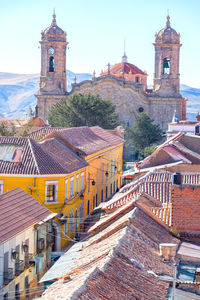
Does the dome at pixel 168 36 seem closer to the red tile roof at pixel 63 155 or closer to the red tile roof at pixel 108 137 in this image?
the red tile roof at pixel 108 137

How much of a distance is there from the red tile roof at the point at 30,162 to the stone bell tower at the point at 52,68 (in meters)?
38.6

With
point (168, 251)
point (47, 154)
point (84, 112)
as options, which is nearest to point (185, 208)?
point (168, 251)

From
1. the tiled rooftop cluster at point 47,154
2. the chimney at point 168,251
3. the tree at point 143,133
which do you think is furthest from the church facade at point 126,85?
the chimney at point 168,251

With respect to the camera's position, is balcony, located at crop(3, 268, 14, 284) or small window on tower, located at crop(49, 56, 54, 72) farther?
small window on tower, located at crop(49, 56, 54, 72)

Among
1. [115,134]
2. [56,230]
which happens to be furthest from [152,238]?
[115,134]

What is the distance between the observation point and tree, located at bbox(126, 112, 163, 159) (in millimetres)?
70375

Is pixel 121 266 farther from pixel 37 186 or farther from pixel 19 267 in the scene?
pixel 37 186

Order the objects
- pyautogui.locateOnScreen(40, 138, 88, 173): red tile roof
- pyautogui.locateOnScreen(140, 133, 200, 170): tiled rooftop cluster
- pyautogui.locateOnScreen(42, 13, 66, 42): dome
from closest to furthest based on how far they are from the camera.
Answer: pyautogui.locateOnScreen(40, 138, 88, 173): red tile roof < pyautogui.locateOnScreen(140, 133, 200, 170): tiled rooftop cluster < pyautogui.locateOnScreen(42, 13, 66, 42): dome

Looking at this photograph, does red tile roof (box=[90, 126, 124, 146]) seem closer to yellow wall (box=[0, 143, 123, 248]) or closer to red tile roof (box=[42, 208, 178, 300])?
yellow wall (box=[0, 143, 123, 248])

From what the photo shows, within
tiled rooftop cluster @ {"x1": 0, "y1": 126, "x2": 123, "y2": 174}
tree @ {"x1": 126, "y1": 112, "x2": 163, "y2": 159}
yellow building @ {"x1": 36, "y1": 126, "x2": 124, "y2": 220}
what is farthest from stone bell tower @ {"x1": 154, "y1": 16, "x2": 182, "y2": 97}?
tiled rooftop cluster @ {"x1": 0, "y1": 126, "x2": 123, "y2": 174}

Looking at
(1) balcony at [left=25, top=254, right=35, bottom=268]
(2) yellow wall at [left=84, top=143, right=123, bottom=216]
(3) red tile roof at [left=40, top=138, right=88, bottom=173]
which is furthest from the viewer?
(2) yellow wall at [left=84, top=143, right=123, bottom=216]

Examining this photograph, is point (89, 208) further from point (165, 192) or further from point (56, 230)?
point (165, 192)

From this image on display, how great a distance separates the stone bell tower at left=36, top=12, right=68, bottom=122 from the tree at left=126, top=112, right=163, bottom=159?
988cm

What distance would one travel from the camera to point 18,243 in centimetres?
2269
